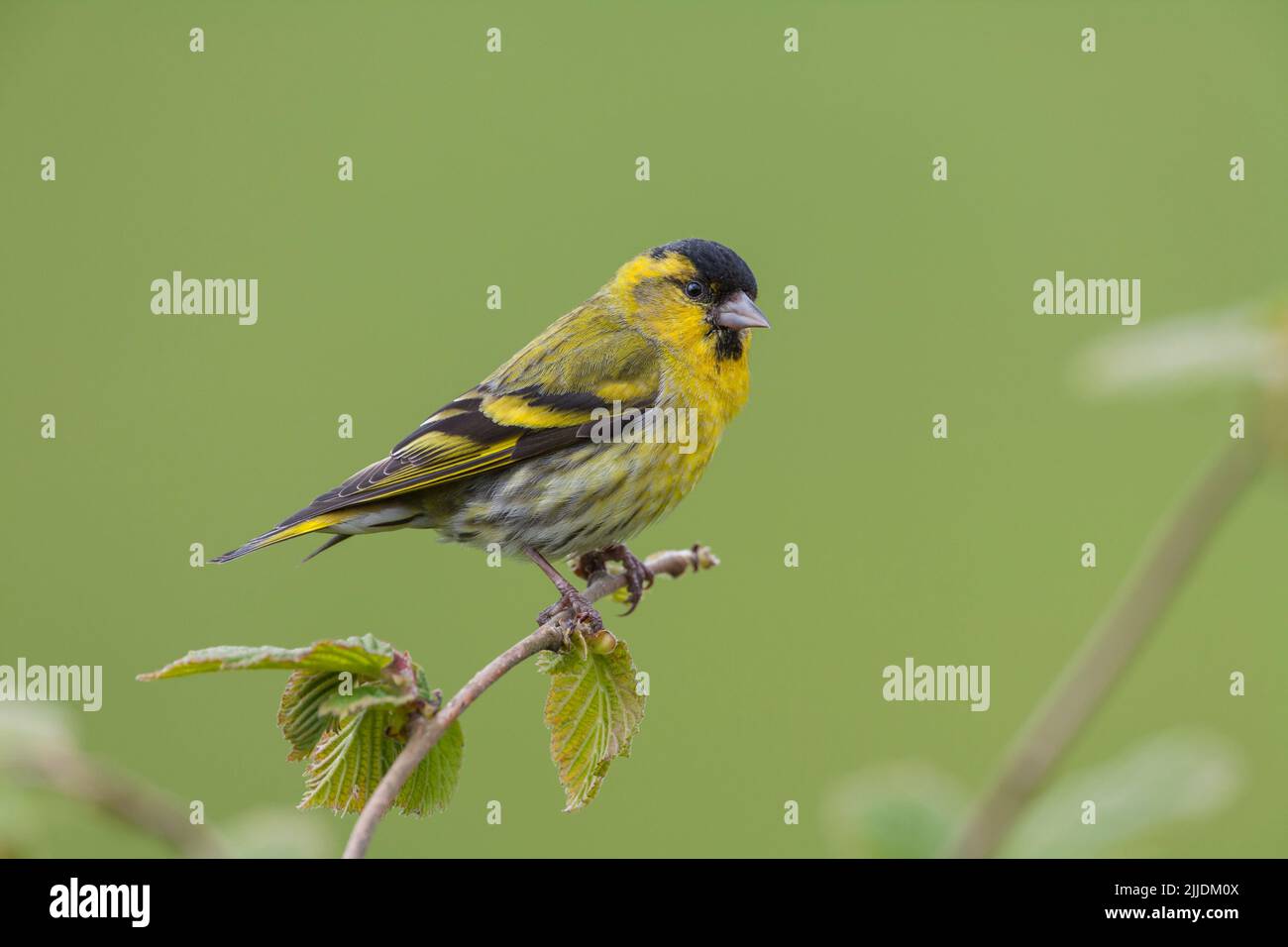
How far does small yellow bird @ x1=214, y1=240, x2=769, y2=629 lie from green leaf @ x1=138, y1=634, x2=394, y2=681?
7.81 ft

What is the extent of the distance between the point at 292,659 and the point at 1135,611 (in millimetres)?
919

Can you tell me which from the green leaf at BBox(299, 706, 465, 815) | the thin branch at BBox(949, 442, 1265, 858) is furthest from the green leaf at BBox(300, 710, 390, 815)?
the thin branch at BBox(949, 442, 1265, 858)

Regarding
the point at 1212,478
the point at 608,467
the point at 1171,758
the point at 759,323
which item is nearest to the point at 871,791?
the point at 1171,758

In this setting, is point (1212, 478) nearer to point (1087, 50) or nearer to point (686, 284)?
point (686, 284)

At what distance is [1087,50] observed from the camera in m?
10.0

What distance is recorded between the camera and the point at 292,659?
4.47 feet

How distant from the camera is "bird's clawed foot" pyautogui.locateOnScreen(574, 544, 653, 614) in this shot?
3.83 m

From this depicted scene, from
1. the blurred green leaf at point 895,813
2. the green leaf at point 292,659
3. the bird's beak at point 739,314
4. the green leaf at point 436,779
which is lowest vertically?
the green leaf at point 436,779

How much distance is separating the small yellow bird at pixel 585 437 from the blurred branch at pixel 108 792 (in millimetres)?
2970

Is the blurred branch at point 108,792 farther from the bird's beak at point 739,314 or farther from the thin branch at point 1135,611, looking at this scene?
the bird's beak at point 739,314

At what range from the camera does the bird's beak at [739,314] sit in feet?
15.3

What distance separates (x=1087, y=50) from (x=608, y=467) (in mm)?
7307

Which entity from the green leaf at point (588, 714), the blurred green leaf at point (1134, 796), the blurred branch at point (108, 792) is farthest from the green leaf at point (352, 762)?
the blurred green leaf at point (1134, 796)

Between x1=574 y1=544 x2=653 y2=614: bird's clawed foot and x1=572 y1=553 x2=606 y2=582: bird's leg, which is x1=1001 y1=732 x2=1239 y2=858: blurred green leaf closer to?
x1=574 y1=544 x2=653 y2=614: bird's clawed foot
